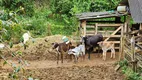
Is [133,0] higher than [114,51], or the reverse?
[133,0]

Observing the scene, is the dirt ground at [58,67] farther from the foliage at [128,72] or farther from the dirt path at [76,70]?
the foliage at [128,72]

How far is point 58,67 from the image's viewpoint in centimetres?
1097

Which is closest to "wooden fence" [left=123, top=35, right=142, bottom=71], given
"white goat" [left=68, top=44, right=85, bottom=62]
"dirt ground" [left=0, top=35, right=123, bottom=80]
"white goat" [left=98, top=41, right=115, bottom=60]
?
"dirt ground" [left=0, top=35, right=123, bottom=80]

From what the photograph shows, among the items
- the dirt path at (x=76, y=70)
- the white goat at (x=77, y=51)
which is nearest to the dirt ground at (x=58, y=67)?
the dirt path at (x=76, y=70)

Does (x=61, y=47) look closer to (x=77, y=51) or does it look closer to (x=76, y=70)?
(x=77, y=51)

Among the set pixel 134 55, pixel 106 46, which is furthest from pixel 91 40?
pixel 134 55

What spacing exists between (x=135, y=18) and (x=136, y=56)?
150 centimetres

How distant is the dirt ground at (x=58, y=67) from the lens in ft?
32.5

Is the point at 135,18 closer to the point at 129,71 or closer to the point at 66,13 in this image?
the point at 129,71

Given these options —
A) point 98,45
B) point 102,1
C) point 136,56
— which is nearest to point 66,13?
point 102,1

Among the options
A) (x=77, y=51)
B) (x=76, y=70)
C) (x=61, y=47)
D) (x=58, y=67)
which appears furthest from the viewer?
(x=61, y=47)

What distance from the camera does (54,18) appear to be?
1783 cm

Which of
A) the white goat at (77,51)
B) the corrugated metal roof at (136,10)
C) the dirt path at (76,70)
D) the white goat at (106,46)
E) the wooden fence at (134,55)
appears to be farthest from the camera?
the white goat at (106,46)

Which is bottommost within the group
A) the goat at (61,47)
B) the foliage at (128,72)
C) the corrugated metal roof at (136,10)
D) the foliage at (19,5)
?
the foliage at (128,72)
